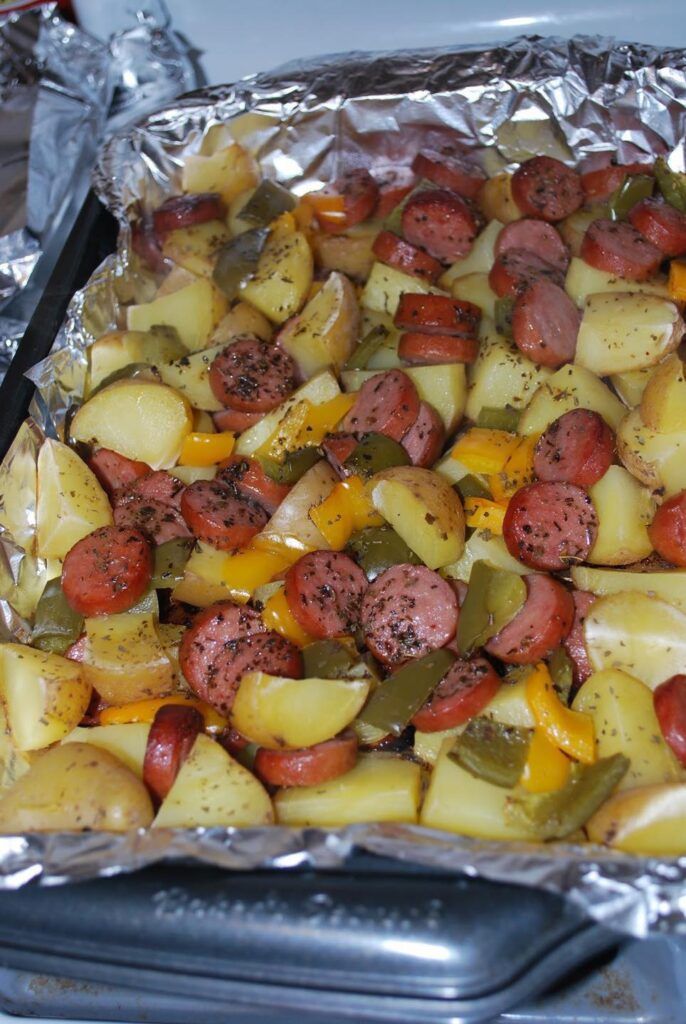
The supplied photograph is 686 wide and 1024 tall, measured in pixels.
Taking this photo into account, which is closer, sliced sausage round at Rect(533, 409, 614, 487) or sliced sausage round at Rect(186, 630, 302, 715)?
sliced sausage round at Rect(186, 630, 302, 715)

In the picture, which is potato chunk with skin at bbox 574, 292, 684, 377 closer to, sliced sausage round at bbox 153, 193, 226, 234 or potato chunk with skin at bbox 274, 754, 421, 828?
potato chunk with skin at bbox 274, 754, 421, 828

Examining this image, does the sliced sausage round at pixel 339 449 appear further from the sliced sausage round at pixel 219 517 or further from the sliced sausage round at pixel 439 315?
the sliced sausage round at pixel 439 315

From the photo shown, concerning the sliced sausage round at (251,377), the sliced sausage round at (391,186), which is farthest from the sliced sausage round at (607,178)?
the sliced sausage round at (251,377)

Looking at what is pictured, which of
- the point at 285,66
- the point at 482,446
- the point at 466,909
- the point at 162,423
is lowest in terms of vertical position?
the point at 466,909

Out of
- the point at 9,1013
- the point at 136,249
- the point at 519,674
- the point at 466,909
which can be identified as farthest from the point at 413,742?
the point at 136,249

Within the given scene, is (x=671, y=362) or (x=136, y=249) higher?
(x=136, y=249)

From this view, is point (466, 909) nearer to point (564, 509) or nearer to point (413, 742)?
point (413, 742)

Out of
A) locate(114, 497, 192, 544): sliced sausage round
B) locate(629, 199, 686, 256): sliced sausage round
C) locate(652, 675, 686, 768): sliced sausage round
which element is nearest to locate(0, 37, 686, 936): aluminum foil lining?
locate(114, 497, 192, 544): sliced sausage round
